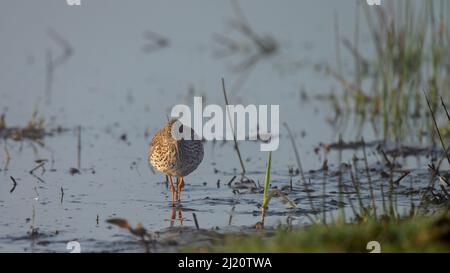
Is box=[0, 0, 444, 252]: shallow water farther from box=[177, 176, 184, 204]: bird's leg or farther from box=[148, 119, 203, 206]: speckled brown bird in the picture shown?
box=[148, 119, 203, 206]: speckled brown bird

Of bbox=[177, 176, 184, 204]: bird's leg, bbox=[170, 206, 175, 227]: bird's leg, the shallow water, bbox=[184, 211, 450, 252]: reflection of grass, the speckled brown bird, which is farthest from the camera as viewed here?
the speckled brown bird

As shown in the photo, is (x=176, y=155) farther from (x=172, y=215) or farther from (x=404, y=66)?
(x=404, y=66)

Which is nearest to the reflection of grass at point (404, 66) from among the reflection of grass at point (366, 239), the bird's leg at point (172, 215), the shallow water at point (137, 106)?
the shallow water at point (137, 106)

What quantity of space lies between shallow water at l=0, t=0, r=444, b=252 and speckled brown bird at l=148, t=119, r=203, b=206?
239mm

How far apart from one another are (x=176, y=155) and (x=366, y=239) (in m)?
3.18

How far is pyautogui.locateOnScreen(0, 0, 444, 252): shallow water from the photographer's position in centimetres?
798

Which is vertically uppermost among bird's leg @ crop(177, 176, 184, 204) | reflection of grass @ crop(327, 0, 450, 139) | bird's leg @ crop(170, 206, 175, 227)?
reflection of grass @ crop(327, 0, 450, 139)

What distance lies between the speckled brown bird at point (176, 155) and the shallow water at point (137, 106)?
0.24 m

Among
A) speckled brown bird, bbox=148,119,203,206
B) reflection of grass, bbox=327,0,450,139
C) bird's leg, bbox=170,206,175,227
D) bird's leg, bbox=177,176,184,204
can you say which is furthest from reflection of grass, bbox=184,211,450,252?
reflection of grass, bbox=327,0,450,139

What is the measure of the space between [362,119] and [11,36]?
7041mm

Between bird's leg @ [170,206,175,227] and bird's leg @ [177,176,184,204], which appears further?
bird's leg @ [177,176,184,204]

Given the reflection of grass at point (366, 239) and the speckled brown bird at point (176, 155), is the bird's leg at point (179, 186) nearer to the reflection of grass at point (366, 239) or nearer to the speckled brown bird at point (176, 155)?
the speckled brown bird at point (176, 155)

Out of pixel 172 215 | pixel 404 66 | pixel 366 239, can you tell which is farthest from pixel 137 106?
pixel 366 239

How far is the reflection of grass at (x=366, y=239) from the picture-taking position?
19.1 feet
